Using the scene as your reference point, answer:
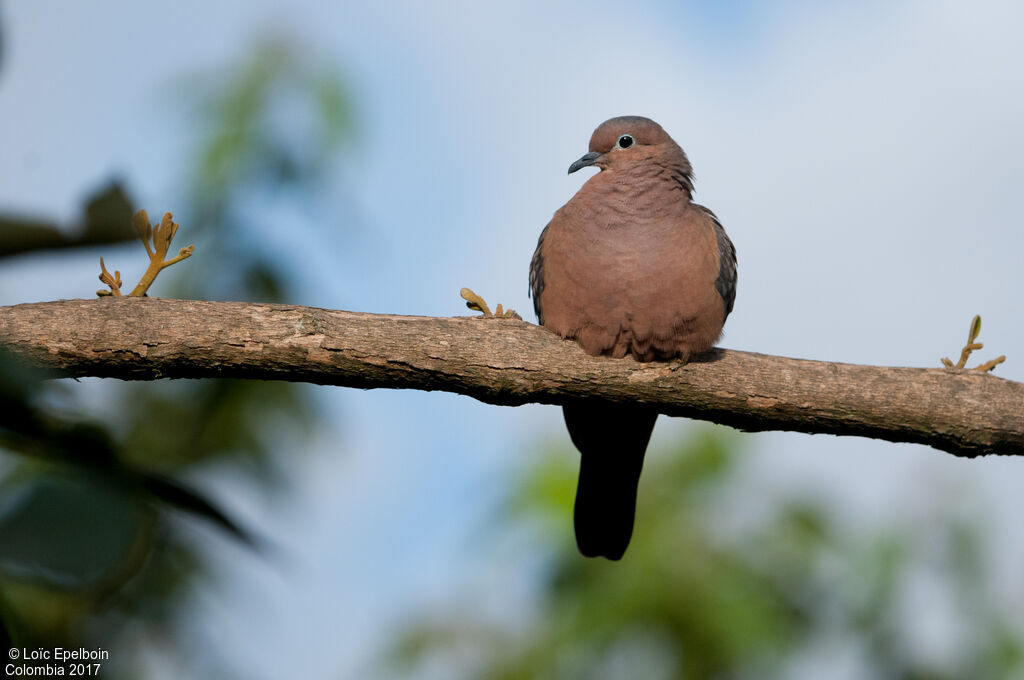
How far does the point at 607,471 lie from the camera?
4.50m

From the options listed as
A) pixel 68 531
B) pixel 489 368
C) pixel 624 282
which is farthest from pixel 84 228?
pixel 624 282

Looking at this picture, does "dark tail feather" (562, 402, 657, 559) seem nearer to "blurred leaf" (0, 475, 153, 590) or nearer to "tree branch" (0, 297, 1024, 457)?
"tree branch" (0, 297, 1024, 457)

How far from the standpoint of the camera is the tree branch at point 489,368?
352cm

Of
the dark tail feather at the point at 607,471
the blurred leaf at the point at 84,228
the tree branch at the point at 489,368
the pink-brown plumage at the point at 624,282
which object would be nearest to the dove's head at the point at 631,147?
the pink-brown plumage at the point at 624,282

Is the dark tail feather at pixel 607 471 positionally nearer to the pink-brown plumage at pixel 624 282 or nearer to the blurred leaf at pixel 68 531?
the pink-brown plumage at pixel 624 282

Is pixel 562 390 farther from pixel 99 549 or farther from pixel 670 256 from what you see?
pixel 99 549

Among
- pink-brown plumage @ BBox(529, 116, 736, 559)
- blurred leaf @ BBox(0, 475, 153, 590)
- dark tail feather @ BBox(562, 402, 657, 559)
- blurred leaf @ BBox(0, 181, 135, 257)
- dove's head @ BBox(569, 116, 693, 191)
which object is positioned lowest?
blurred leaf @ BBox(0, 475, 153, 590)

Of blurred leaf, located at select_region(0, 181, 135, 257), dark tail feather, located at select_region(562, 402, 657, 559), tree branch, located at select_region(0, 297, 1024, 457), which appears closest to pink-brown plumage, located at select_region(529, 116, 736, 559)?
dark tail feather, located at select_region(562, 402, 657, 559)

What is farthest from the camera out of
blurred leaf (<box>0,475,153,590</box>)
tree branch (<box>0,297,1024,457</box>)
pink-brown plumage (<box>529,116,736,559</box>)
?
pink-brown plumage (<box>529,116,736,559</box>)

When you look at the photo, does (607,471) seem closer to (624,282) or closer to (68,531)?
(624,282)

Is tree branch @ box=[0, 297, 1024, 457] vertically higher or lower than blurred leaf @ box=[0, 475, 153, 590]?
higher

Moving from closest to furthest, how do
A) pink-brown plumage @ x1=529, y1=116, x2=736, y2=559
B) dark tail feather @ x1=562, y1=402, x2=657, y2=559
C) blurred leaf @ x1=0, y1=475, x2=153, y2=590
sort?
blurred leaf @ x1=0, y1=475, x2=153, y2=590, pink-brown plumage @ x1=529, y1=116, x2=736, y2=559, dark tail feather @ x1=562, y1=402, x2=657, y2=559

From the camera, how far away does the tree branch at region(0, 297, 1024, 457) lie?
3.52 metres

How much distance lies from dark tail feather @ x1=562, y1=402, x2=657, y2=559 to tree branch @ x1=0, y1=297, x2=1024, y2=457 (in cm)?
39
